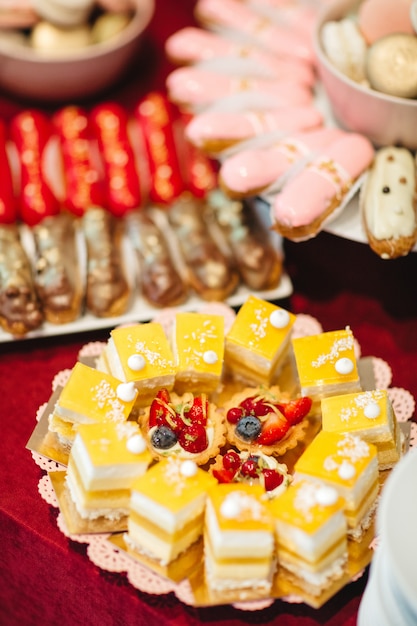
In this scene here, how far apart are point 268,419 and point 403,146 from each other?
81cm

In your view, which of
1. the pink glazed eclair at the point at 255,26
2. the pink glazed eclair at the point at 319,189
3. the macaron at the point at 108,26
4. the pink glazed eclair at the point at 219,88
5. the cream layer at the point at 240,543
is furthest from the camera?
the macaron at the point at 108,26

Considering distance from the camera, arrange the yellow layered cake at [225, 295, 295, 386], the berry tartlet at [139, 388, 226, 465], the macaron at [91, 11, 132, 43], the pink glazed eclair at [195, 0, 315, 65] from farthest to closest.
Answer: the macaron at [91, 11, 132, 43] → the pink glazed eclair at [195, 0, 315, 65] → the yellow layered cake at [225, 295, 295, 386] → the berry tartlet at [139, 388, 226, 465]

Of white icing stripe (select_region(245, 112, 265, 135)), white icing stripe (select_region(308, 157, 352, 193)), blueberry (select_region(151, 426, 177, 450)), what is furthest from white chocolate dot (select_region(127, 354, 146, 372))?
white icing stripe (select_region(245, 112, 265, 135))

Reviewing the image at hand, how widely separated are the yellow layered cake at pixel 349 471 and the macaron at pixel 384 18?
3.62ft

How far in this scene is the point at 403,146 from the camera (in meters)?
1.84

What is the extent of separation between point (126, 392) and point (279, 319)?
37cm

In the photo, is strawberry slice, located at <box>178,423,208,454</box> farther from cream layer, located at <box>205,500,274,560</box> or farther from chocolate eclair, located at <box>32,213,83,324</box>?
chocolate eclair, located at <box>32,213,83,324</box>

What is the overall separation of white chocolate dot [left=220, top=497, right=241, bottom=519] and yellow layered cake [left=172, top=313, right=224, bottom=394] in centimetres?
35

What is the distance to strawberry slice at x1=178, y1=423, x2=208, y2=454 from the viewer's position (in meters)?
1.44

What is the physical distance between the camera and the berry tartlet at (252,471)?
138cm

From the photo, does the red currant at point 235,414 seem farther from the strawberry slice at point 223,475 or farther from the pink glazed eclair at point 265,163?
the pink glazed eclair at point 265,163

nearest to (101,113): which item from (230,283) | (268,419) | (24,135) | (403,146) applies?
(24,135)

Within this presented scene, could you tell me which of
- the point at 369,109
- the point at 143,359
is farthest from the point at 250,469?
the point at 369,109

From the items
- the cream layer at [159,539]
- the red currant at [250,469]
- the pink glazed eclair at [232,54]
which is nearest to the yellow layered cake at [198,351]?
the red currant at [250,469]
